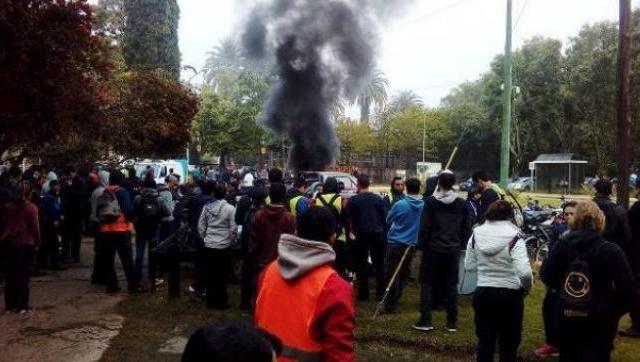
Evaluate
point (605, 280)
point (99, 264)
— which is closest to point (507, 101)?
point (99, 264)

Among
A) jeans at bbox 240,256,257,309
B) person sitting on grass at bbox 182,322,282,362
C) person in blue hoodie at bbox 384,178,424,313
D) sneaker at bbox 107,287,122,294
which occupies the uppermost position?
person sitting on grass at bbox 182,322,282,362

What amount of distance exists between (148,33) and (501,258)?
3737 centimetres

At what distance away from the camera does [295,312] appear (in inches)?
112

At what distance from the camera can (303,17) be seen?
32969mm

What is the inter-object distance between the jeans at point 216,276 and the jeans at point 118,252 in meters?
1.53

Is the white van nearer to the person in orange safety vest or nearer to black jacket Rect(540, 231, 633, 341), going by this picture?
black jacket Rect(540, 231, 633, 341)

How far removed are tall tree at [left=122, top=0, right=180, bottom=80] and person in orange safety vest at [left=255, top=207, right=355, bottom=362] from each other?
123 feet

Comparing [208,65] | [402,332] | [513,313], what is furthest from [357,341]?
[208,65]

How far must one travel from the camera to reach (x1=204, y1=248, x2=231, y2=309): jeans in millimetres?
8305

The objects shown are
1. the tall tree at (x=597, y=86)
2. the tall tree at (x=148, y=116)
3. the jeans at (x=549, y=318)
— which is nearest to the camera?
the jeans at (x=549, y=318)

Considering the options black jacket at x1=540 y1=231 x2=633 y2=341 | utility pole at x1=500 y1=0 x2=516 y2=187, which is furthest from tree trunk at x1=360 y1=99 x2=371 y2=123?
black jacket at x1=540 y1=231 x2=633 y2=341

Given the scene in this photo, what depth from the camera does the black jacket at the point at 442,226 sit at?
6.95 m

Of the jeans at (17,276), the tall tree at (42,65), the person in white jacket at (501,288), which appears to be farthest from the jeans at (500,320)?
the tall tree at (42,65)

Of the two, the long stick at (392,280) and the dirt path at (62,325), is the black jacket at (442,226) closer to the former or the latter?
the long stick at (392,280)
